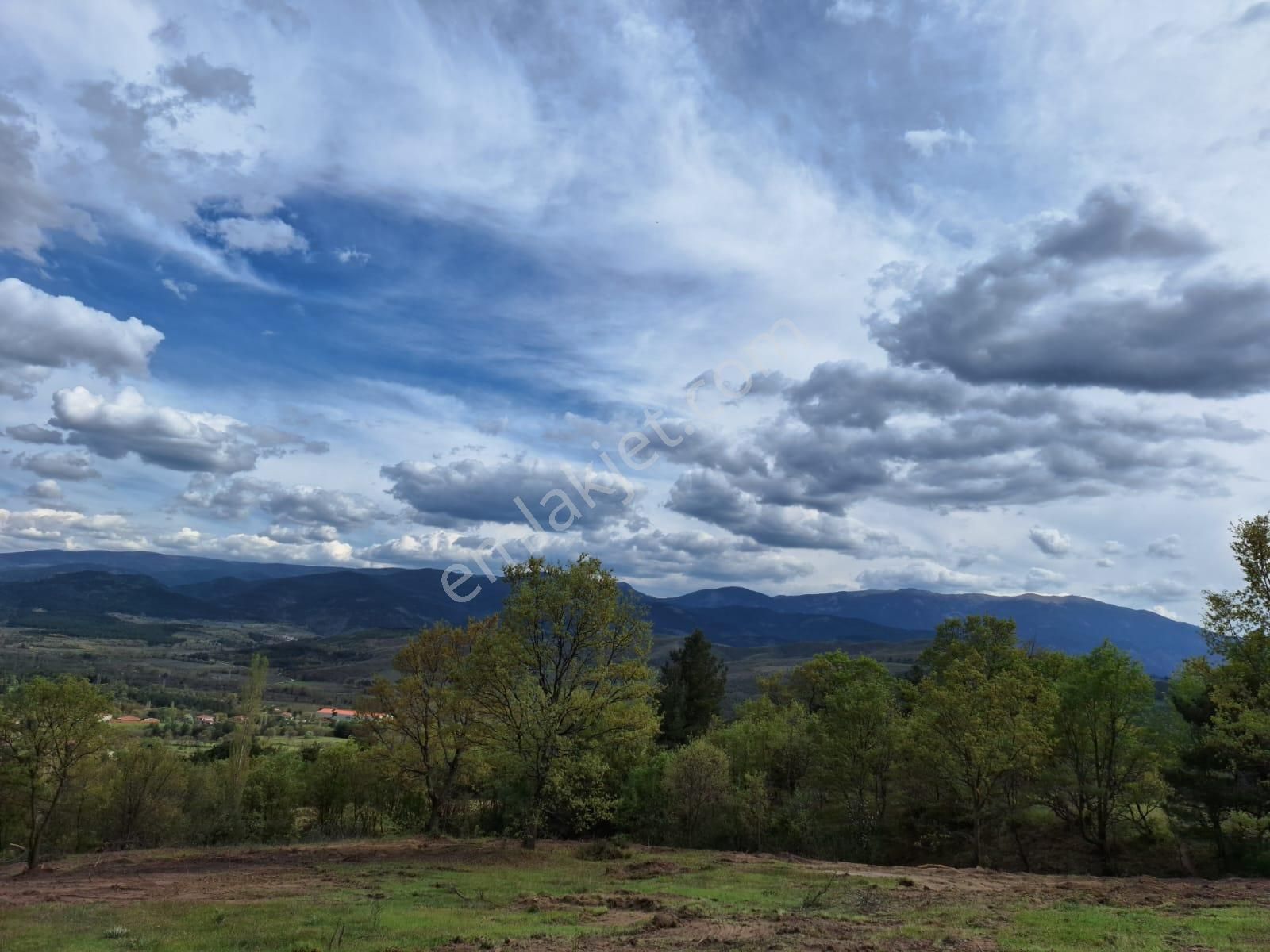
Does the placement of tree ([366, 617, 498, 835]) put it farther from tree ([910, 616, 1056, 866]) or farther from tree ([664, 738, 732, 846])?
tree ([910, 616, 1056, 866])

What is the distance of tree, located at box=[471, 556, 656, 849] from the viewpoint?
36.1 meters

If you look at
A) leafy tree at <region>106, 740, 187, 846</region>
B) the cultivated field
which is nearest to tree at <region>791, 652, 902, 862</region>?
the cultivated field

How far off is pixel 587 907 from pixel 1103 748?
3572 cm

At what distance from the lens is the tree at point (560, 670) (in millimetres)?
36094

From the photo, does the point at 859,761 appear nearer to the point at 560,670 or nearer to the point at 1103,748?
the point at 1103,748

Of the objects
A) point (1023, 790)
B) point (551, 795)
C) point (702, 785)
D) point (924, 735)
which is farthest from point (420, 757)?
point (1023, 790)

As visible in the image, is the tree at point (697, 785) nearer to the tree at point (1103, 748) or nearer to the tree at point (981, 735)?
the tree at point (981, 735)

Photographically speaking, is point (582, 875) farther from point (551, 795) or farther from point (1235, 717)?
point (1235, 717)

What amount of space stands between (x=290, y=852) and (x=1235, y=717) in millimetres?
50989

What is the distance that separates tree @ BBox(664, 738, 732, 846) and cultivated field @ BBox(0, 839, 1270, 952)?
523 inches

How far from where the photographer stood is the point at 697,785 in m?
49.5

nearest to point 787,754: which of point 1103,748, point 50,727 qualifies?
point 1103,748

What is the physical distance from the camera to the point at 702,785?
162 feet

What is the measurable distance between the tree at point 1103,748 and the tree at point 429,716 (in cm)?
3624
